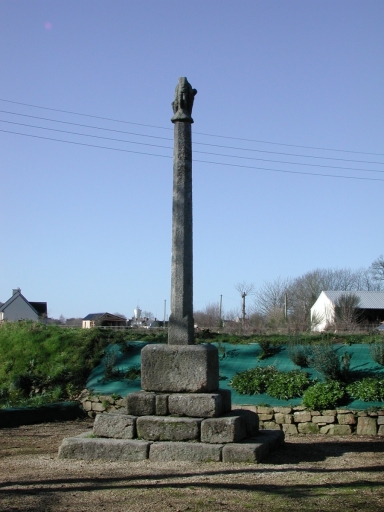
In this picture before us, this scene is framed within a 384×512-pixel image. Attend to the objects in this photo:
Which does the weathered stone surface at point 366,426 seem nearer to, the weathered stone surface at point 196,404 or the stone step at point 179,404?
the stone step at point 179,404

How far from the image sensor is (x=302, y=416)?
38.1ft

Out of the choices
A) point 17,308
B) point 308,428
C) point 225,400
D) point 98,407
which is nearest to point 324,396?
point 308,428

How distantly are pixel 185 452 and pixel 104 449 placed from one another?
3.40 ft

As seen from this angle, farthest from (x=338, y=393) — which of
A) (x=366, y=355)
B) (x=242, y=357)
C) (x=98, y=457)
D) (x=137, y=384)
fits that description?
(x=98, y=457)

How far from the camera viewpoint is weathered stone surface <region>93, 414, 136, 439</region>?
793 cm

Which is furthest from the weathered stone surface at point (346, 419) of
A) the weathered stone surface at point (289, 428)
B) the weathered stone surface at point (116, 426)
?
the weathered stone surface at point (116, 426)

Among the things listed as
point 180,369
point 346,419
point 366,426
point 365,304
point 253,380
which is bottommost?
point 366,426

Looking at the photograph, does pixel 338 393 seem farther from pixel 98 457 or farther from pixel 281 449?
pixel 98 457

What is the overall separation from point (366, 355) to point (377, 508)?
8158 millimetres

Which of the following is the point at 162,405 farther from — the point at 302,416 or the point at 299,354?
the point at 299,354

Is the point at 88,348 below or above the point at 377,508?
above

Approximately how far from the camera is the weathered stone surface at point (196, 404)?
25.6ft

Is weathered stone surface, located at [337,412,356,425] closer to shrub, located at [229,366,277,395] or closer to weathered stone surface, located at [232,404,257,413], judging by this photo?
A: weathered stone surface, located at [232,404,257,413]

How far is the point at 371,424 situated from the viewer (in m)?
11.0
